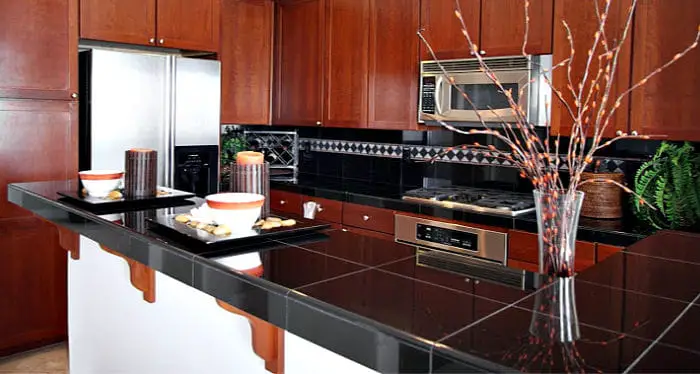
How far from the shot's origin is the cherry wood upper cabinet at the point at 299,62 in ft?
14.2

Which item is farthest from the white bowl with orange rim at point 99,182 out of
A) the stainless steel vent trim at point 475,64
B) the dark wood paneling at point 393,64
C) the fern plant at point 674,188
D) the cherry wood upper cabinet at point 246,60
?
the fern plant at point 674,188

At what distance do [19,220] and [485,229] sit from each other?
8.38ft

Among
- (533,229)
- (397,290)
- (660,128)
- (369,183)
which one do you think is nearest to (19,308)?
(369,183)

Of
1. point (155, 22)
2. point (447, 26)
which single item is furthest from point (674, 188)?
point (155, 22)

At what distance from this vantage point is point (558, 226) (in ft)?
4.19

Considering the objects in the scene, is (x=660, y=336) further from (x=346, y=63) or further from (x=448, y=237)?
(x=346, y=63)

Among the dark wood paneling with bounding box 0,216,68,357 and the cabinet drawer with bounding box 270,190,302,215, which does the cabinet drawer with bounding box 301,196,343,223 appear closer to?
the cabinet drawer with bounding box 270,190,302,215

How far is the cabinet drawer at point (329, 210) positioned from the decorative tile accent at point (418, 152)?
2.25ft

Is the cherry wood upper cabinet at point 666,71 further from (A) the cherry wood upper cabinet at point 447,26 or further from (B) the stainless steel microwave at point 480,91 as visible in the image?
(A) the cherry wood upper cabinet at point 447,26

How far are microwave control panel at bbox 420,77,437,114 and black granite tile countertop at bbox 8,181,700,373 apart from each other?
6.64 feet

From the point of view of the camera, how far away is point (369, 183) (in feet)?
14.3

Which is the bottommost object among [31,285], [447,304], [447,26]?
[31,285]

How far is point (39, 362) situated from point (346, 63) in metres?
2.58

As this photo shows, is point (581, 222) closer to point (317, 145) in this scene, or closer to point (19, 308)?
point (317, 145)
